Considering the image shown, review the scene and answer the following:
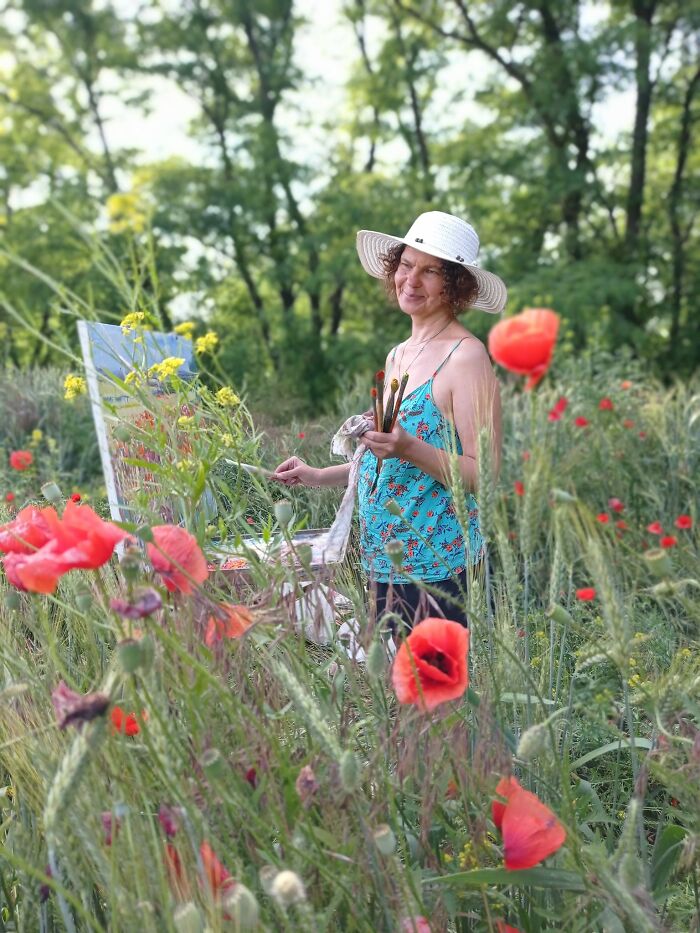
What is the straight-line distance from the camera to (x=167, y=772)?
0.93 metres

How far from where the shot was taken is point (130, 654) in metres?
0.91

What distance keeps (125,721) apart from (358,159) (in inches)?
654

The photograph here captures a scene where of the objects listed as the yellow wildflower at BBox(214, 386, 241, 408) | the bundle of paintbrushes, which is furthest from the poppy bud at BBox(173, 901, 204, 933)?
the bundle of paintbrushes

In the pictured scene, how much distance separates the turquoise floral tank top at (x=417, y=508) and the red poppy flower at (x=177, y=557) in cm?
130

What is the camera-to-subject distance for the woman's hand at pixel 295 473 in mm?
2328

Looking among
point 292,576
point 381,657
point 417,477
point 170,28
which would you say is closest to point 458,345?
point 417,477

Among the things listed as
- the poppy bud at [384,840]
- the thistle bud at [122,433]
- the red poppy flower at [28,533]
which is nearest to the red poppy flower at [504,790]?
the poppy bud at [384,840]

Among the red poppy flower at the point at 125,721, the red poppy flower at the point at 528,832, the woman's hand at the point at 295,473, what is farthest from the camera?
the woman's hand at the point at 295,473

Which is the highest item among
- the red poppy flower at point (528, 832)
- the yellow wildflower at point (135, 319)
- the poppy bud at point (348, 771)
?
the yellow wildflower at point (135, 319)

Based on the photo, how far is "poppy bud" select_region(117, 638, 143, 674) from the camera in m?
0.90

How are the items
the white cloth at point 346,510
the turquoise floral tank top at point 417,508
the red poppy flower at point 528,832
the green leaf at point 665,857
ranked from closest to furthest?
the red poppy flower at point 528,832
the green leaf at point 665,857
the white cloth at point 346,510
the turquoise floral tank top at point 417,508

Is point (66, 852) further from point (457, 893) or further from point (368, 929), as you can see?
point (457, 893)

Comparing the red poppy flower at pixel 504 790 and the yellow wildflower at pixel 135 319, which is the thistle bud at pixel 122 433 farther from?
the red poppy flower at pixel 504 790

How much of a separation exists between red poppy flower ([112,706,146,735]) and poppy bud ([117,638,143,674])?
0.99ft
